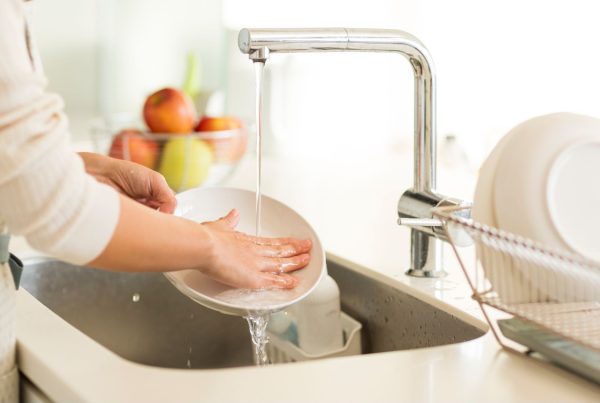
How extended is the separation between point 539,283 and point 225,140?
1.21 m

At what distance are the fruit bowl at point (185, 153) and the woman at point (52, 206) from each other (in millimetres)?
977

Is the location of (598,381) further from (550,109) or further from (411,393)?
(550,109)

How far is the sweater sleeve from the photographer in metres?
0.68

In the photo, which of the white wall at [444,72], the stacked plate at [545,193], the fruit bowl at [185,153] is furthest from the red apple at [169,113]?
the stacked plate at [545,193]

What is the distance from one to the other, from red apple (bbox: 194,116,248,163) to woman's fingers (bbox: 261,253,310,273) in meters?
0.89

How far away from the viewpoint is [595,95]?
6.57 ft

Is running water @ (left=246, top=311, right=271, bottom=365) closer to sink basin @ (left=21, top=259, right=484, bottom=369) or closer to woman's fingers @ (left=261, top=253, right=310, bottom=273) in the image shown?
woman's fingers @ (left=261, top=253, right=310, bottom=273)

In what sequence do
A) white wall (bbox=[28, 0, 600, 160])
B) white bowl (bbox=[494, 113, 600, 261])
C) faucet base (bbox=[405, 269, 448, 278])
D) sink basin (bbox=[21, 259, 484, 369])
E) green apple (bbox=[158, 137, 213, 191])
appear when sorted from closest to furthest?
white bowl (bbox=[494, 113, 600, 261]) < faucet base (bbox=[405, 269, 448, 278]) < sink basin (bbox=[21, 259, 484, 369]) < green apple (bbox=[158, 137, 213, 191]) < white wall (bbox=[28, 0, 600, 160])

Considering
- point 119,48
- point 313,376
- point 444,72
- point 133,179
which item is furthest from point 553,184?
point 119,48

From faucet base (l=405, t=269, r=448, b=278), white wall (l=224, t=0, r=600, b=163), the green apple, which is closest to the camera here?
faucet base (l=405, t=269, r=448, b=278)

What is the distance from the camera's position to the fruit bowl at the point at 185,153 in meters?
1.83

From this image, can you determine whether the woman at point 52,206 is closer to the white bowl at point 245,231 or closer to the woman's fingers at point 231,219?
the white bowl at point 245,231

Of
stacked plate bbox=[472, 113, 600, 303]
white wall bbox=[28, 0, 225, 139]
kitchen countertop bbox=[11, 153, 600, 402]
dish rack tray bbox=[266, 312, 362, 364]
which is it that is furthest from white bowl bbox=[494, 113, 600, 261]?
white wall bbox=[28, 0, 225, 139]

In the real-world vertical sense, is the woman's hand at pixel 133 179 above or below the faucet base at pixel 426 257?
above
